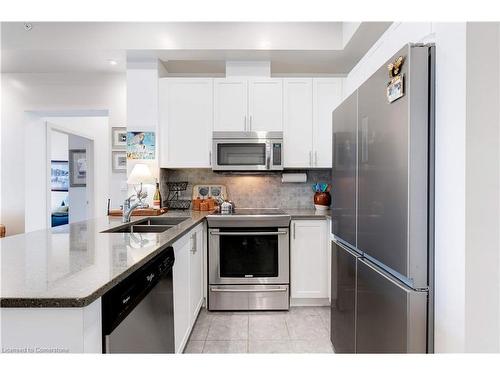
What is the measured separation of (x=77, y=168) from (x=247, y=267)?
471 centimetres

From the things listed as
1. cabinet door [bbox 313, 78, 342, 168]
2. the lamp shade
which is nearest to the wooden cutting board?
the lamp shade

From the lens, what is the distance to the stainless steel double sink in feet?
6.73

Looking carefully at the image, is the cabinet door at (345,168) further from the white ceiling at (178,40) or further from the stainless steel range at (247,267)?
the white ceiling at (178,40)

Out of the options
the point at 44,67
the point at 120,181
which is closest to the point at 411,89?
the point at 120,181

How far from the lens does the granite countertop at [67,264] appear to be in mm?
724

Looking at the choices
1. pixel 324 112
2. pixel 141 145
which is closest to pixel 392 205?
pixel 324 112

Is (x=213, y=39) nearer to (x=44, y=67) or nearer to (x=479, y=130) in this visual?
(x=44, y=67)

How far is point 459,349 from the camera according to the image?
34.8 inches

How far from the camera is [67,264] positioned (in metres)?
1.00

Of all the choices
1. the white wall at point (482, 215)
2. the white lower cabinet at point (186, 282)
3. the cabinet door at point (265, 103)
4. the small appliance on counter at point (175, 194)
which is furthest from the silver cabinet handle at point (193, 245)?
the white wall at point (482, 215)

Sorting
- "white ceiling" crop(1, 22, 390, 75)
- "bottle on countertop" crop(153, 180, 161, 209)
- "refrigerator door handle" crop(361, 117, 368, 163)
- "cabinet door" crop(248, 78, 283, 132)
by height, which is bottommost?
"bottle on countertop" crop(153, 180, 161, 209)

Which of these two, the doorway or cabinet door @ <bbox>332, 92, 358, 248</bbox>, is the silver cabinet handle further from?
the doorway

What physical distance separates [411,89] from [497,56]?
0.24 metres

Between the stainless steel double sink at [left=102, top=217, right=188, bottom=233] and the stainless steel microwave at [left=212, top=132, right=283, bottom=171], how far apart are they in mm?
738
